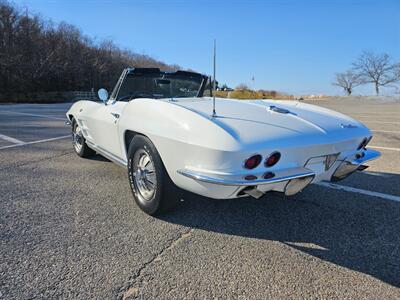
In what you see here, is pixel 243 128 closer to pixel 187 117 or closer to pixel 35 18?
pixel 187 117

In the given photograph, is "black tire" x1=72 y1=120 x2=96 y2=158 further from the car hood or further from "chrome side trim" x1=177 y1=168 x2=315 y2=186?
"chrome side trim" x1=177 y1=168 x2=315 y2=186

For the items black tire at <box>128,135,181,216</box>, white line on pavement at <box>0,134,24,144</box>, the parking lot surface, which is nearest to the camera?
the parking lot surface

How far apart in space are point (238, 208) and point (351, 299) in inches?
57.1

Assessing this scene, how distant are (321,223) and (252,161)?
1140mm

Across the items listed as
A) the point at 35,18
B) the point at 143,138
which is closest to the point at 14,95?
the point at 35,18

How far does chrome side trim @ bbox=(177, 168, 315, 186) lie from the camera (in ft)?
7.26

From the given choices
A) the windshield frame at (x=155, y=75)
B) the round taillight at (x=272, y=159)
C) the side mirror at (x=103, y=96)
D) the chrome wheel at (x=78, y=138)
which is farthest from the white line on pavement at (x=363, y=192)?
the chrome wheel at (x=78, y=138)

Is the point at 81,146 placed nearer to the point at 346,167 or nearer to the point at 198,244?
the point at 198,244

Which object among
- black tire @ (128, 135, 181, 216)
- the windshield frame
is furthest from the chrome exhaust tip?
the windshield frame

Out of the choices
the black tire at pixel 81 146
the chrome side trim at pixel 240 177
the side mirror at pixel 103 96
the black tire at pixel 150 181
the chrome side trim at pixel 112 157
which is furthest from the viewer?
the black tire at pixel 81 146

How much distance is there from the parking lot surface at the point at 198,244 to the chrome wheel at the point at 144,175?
0.69 ft

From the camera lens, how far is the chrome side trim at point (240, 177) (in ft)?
7.26

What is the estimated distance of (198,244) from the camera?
2.53 meters

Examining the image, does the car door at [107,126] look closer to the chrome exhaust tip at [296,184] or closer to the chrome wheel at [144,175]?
the chrome wheel at [144,175]
